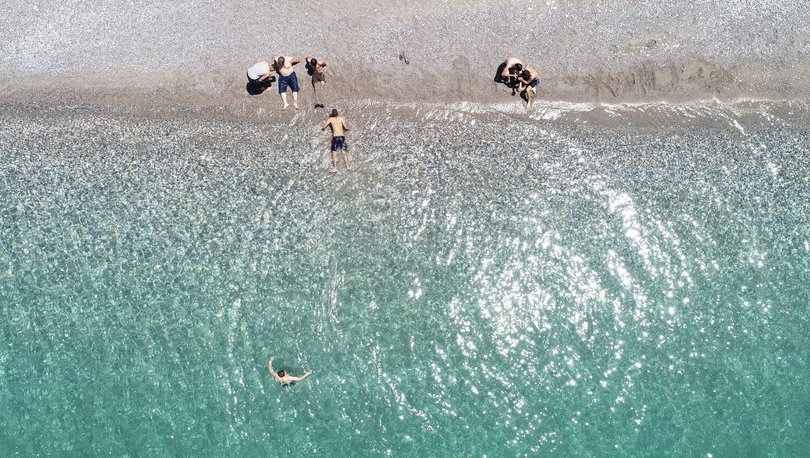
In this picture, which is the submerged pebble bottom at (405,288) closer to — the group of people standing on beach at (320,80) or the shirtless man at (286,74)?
the group of people standing on beach at (320,80)

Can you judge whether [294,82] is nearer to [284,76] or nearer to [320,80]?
[284,76]

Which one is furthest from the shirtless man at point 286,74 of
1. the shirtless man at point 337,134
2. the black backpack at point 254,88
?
the shirtless man at point 337,134

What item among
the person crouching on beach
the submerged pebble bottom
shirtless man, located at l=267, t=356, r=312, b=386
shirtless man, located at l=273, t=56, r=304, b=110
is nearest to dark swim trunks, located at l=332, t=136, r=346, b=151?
the submerged pebble bottom

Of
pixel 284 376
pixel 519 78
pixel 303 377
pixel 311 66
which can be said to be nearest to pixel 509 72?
pixel 519 78

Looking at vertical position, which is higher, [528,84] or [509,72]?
[509,72]

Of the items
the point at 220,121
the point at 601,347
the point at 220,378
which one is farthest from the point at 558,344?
the point at 220,121

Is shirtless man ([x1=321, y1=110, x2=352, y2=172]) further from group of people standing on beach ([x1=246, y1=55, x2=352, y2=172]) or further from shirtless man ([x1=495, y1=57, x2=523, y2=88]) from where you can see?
shirtless man ([x1=495, y1=57, x2=523, y2=88])

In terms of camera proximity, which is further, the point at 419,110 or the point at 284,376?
the point at 419,110
